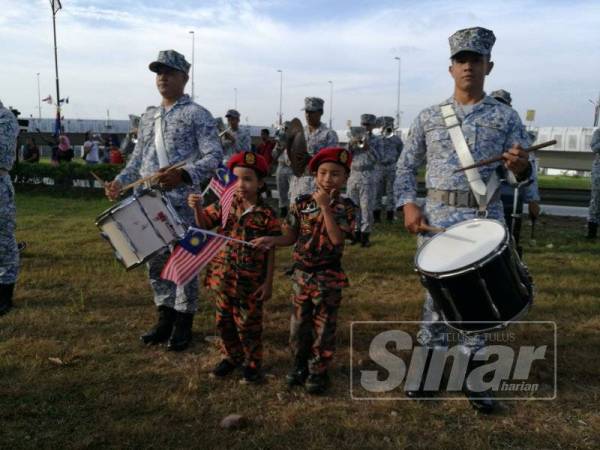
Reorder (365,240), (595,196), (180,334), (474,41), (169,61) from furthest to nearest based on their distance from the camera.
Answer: (595,196) → (365,240) → (180,334) → (169,61) → (474,41)

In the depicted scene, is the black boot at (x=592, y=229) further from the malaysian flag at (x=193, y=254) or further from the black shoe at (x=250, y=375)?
the malaysian flag at (x=193, y=254)

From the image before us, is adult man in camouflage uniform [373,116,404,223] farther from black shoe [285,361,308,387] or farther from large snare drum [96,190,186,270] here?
large snare drum [96,190,186,270]

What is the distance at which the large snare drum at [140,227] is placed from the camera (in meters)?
3.61

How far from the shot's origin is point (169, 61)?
13.9ft

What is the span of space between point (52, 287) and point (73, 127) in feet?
181

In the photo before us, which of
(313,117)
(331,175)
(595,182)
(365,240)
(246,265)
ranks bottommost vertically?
(365,240)

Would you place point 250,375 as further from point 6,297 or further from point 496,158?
point 6,297

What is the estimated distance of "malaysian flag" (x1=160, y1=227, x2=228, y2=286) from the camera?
372 cm

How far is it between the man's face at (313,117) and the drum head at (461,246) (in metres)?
4.53

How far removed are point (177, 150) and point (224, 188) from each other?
79 cm

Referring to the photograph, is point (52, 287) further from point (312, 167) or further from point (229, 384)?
point (312, 167)

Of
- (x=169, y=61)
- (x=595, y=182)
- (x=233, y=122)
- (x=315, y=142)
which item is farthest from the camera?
(x=233, y=122)

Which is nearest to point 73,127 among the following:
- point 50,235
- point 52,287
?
point 50,235

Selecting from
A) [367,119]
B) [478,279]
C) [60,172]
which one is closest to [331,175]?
[478,279]
